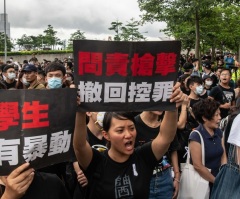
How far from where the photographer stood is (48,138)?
197cm

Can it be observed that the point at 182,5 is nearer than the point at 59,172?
No

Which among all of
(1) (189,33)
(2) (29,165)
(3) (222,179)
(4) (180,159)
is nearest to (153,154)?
(3) (222,179)

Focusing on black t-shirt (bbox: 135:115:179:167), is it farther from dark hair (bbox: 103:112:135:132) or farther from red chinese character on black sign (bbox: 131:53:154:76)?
red chinese character on black sign (bbox: 131:53:154:76)

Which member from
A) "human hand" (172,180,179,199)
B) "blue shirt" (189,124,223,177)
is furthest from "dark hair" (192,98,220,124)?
"human hand" (172,180,179,199)

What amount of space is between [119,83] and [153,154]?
641 millimetres

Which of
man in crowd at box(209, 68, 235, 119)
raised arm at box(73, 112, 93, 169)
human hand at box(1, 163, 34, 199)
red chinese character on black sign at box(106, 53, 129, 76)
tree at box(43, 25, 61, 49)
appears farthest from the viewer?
tree at box(43, 25, 61, 49)

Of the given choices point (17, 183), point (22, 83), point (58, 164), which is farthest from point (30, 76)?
point (17, 183)

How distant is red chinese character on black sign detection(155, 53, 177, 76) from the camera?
2.22 meters

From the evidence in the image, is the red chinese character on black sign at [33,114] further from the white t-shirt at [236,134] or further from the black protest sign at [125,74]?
the white t-shirt at [236,134]

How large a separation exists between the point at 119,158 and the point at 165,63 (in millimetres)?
716

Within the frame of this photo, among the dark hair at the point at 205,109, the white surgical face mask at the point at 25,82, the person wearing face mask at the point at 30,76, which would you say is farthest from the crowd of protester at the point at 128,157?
the white surgical face mask at the point at 25,82

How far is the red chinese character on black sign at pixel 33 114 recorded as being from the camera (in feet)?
6.13

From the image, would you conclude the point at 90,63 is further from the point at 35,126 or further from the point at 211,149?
the point at 211,149

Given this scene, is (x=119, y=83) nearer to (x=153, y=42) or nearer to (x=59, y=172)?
(x=153, y=42)
